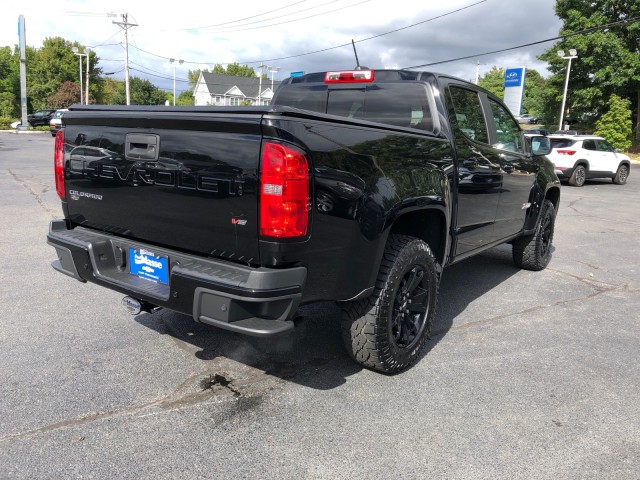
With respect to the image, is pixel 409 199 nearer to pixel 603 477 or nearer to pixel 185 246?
pixel 185 246

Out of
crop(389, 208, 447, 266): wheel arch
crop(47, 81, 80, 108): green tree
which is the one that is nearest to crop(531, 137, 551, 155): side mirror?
crop(389, 208, 447, 266): wheel arch

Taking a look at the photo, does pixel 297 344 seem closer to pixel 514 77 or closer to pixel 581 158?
pixel 581 158

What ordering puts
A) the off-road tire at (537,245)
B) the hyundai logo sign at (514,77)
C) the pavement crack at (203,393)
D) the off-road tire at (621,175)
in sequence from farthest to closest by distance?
the hyundai logo sign at (514,77) → the off-road tire at (621,175) → the off-road tire at (537,245) → the pavement crack at (203,393)

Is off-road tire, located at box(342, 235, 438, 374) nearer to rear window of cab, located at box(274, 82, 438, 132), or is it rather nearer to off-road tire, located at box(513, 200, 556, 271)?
rear window of cab, located at box(274, 82, 438, 132)

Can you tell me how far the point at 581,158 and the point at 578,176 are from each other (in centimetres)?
61

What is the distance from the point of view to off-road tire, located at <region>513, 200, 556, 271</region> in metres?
5.79

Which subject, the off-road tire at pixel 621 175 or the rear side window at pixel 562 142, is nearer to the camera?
the rear side window at pixel 562 142

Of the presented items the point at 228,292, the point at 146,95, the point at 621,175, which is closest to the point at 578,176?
the point at 621,175

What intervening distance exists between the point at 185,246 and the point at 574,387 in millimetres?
2546

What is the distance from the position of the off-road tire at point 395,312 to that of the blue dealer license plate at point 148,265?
1.04 m

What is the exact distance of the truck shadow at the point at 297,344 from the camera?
338cm

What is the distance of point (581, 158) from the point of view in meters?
16.2

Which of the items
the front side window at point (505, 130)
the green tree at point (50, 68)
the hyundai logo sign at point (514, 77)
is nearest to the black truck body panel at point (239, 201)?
the front side window at point (505, 130)

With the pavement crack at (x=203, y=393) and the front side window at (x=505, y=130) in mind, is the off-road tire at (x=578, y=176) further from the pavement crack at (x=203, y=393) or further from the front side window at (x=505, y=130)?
the pavement crack at (x=203, y=393)
